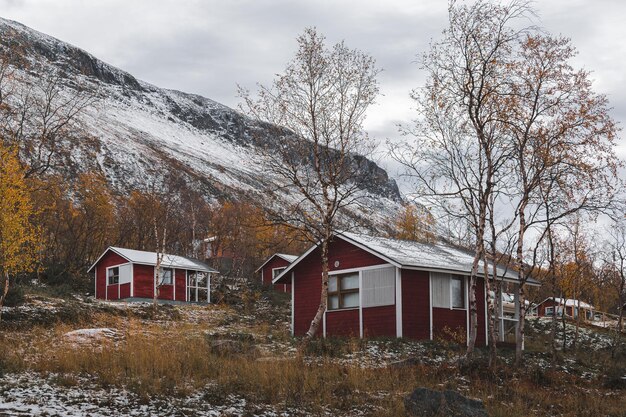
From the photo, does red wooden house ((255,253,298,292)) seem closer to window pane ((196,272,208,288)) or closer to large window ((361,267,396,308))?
window pane ((196,272,208,288))

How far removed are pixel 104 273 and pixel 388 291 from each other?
27.5m

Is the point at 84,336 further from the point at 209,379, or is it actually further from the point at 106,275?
the point at 106,275

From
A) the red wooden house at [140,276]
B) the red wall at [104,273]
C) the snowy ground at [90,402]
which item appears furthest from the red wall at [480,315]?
the red wall at [104,273]

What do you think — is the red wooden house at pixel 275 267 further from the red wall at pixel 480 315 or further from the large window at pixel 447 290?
the large window at pixel 447 290

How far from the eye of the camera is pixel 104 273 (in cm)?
4884

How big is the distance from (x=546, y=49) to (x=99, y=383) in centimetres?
1822

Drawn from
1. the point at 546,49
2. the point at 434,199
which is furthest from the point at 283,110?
the point at 546,49

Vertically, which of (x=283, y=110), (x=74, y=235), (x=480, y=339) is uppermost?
(x=283, y=110)

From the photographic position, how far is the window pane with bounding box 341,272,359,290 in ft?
96.8

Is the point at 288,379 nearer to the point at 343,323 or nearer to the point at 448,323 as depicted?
the point at 343,323

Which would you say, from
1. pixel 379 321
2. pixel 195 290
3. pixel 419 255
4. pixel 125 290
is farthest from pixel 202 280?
pixel 379 321

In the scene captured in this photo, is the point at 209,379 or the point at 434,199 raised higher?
the point at 434,199

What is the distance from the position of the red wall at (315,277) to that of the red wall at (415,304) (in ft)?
4.64

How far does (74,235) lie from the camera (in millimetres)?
50000
